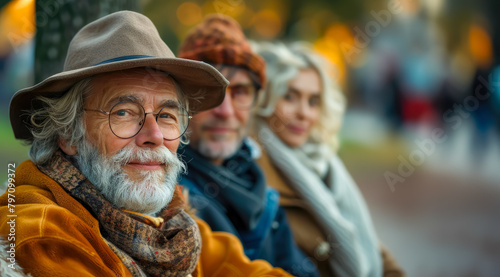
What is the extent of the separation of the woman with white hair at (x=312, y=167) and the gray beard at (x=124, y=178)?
175 cm

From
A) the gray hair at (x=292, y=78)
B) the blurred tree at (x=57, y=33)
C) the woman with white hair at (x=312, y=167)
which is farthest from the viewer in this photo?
the gray hair at (x=292, y=78)

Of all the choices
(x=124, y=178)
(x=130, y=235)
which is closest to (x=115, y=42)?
(x=124, y=178)

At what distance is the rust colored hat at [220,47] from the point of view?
3020 millimetres

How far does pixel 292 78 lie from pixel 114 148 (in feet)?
6.93

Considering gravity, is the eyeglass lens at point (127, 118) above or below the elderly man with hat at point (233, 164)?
above

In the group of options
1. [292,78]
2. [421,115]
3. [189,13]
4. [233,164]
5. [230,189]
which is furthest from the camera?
[421,115]

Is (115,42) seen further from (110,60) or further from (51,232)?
(51,232)

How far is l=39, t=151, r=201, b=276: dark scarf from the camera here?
177cm

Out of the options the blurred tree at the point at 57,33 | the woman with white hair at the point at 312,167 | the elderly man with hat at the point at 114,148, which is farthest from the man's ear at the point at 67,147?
the woman with white hair at the point at 312,167

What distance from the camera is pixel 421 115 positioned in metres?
5.51

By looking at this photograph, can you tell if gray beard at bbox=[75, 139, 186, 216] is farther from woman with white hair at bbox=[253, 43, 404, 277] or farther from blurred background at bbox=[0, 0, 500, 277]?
blurred background at bbox=[0, 0, 500, 277]

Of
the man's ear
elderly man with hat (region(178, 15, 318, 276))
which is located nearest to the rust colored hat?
elderly man with hat (region(178, 15, 318, 276))

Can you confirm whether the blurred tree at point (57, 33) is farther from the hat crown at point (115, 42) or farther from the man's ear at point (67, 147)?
the man's ear at point (67, 147)

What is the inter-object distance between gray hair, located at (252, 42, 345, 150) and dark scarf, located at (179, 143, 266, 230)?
87cm
